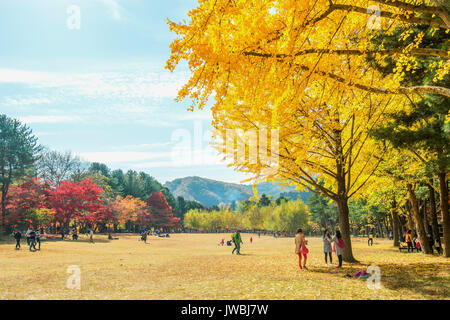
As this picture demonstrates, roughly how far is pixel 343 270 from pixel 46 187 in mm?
44075

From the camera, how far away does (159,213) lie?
332ft

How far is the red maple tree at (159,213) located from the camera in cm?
9981

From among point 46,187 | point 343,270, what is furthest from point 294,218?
point 343,270

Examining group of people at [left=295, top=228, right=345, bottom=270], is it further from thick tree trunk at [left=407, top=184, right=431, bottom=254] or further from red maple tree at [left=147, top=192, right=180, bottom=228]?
red maple tree at [left=147, top=192, right=180, bottom=228]

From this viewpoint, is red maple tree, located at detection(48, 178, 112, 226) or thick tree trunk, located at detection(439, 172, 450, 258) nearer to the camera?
thick tree trunk, located at detection(439, 172, 450, 258)

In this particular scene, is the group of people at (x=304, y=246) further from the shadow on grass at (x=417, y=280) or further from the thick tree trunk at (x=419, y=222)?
the thick tree trunk at (x=419, y=222)

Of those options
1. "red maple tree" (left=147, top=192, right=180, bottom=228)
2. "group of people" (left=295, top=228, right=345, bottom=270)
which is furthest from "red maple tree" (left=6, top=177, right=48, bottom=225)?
"red maple tree" (left=147, top=192, right=180, bottom=228)

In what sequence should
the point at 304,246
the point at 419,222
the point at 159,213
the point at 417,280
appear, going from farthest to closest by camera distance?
the point at 159,213 → the point at 419,222 → the point at 304,246 → the point at 417,280

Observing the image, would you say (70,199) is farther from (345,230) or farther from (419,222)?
(419,222)

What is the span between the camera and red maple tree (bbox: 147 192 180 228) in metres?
99.8

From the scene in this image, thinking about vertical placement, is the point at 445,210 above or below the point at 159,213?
above

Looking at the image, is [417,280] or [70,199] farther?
[70,199]

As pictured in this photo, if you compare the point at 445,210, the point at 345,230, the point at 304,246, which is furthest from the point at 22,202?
the point at 445,210

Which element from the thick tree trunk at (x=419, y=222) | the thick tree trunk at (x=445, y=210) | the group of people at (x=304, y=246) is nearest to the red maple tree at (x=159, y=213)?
the thick tree trunk at (x=419, y=222)
